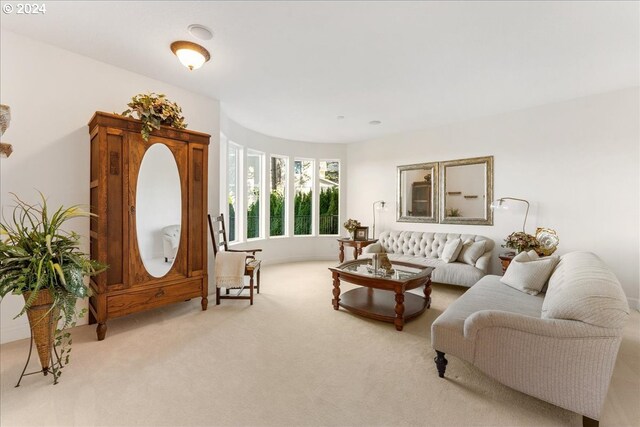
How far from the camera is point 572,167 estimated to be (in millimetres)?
3869

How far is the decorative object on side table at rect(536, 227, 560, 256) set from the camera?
370 cm

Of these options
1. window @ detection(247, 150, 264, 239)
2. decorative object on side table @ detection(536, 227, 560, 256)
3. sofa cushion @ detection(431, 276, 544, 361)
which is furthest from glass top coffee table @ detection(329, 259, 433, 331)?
window @ detection(247, 150, 264, 239)

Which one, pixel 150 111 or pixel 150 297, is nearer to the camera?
pixel 150 111

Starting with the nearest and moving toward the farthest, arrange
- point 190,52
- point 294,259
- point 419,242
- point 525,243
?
point 190,52 → point 525,243 → point 419,242 → point 294,259

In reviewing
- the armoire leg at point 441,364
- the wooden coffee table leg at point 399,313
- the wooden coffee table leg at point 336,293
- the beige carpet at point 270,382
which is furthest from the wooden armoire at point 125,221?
the armoire leg at point 441,364

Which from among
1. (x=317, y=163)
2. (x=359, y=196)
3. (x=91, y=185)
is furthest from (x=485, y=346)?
(x=317, y=163)

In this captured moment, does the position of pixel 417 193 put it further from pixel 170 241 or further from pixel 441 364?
pixel 170 241

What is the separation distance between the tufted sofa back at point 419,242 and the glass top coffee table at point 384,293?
3.87 ft

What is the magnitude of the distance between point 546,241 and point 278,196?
4773 millimetres

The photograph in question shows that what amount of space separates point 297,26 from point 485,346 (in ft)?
8.98

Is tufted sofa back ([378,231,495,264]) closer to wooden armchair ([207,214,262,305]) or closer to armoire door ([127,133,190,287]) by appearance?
wooden armchair ([207,214,262,305])

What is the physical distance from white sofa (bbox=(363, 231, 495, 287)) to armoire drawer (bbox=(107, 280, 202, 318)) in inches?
109

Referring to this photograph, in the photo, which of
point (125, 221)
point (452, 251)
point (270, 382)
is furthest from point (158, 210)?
point (452, 251)

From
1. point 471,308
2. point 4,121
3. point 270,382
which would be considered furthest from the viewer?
point 471,308
